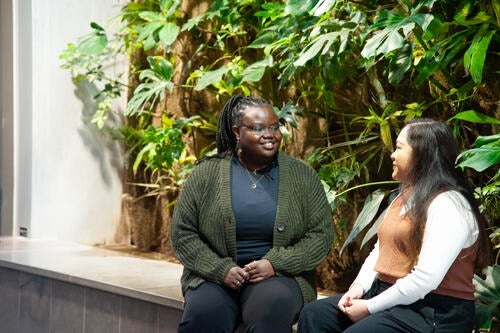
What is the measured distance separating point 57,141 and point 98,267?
1.26 m

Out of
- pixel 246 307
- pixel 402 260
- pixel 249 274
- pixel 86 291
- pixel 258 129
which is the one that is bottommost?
pixel 86 291

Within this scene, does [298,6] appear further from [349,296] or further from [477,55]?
[349,296]

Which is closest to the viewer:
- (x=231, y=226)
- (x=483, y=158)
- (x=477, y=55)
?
(x=483, y=158)

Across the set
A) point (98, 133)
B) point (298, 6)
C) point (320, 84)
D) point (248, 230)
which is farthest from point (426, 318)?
point (98, 133)

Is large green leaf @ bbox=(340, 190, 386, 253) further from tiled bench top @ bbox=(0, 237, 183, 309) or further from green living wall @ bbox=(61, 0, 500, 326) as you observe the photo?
tiled bench top @ bbox=(0, 237, 183, 309)

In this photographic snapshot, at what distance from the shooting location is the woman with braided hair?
330 centimetres

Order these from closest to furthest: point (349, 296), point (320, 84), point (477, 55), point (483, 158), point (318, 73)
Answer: point (483, 158)
point (349, 296)
point (477, 55)
point (320, 84)
point (318, 73)

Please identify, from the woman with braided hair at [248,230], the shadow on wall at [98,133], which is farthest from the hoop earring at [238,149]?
the shadow on wall at [98,133]

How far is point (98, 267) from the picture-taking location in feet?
15.4

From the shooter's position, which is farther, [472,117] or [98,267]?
[98,267]

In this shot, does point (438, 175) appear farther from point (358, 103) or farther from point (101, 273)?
point (101, 273)

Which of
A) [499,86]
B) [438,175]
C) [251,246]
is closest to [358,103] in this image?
[499,86]

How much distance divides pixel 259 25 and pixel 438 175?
2.10m

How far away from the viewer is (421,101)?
4.05m
